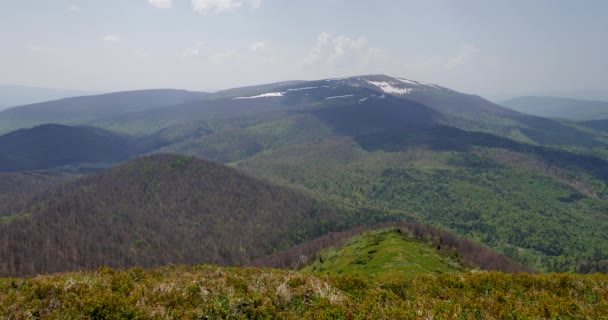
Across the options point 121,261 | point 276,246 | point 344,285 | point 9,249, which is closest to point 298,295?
point 344,285

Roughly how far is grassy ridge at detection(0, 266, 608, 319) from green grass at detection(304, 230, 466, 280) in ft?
117

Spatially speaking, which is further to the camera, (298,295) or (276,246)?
(276,246)

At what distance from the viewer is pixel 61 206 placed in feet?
607

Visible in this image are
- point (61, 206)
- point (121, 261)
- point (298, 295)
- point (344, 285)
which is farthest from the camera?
point (61, 206)

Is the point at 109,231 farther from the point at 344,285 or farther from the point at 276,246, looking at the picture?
the point at 344,285

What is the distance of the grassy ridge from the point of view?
60.4 feet

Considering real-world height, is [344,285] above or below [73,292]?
below

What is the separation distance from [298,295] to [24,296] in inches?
638

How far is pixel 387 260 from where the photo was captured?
79188 mm

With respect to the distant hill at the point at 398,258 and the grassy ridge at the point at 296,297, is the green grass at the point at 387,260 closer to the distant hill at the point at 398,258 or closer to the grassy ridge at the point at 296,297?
the distant hill at the point at 398,258

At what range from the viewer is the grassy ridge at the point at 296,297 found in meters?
18.4

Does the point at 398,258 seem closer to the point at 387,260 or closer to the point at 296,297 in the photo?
the point at 387,260

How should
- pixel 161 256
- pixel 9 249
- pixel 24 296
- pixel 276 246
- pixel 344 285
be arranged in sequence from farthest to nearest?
pixel 276 246
pixel 161 256
pixel 9 249
pixel 344 285
pixel 24 296

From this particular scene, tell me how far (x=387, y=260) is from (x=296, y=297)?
2487 inches
